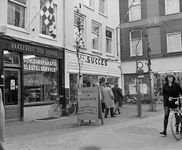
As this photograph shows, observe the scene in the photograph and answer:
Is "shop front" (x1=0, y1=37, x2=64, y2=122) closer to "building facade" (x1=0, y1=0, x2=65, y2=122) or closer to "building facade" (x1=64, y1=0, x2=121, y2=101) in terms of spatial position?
"building facade" (x1=0, y1=0, x2=65, y2=122)

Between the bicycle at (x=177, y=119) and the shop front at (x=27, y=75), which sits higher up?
the shop front at (x=27, y=75)

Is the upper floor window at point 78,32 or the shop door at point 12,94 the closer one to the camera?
the shop door at point 12,94

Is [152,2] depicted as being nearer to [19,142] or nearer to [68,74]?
[68,74]

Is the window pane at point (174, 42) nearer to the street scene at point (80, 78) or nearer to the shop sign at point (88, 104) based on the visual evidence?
the street scene at point (80, 78)

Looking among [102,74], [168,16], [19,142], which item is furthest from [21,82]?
[168,16]

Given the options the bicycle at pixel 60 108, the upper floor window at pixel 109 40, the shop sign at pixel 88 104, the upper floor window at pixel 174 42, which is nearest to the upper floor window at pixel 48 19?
the bicycle at pixel 60 108

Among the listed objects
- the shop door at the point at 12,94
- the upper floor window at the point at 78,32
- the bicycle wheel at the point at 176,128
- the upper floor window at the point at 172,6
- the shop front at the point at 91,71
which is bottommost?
the bicycle wheel at the point at 176,128

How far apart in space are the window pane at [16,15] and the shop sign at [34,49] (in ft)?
3.41

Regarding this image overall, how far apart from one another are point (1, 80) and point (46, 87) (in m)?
3.08

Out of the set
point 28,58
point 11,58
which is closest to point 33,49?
point 28,58

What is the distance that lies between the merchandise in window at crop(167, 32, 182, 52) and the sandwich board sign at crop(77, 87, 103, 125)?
13.7 meters

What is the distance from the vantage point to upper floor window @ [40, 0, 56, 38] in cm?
1171

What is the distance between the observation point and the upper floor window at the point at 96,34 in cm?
1672

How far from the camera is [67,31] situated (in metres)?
14.0
